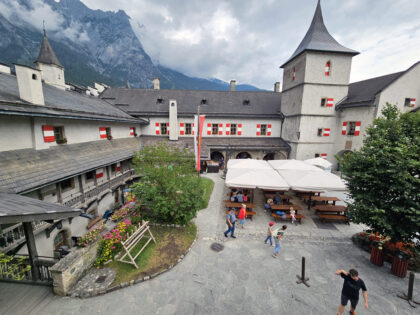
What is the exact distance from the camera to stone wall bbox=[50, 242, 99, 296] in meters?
4.98

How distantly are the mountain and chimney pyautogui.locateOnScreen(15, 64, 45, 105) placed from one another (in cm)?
7430

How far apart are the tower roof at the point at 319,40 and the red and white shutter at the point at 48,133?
20722mm

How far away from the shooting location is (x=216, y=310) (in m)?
4.86

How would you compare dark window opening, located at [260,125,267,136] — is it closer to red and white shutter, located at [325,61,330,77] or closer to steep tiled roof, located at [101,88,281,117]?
steep tiled roof, located at [101,88,281,117]

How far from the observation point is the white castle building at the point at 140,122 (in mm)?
7824

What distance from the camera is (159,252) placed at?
7.09 metres

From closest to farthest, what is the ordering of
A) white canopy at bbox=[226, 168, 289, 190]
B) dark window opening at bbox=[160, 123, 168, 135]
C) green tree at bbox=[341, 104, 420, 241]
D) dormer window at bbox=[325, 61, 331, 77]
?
green tree at bbox=[341, 104, 420, 241] → white canopy at bbox=[226, 168, 289, 190] → dormer window at bbox=[325, 61, 331, 77] → dark window opening at bbox=[160, 123, 168, 135]

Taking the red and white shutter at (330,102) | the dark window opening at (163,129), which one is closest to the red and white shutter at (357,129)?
the red and white shutter at (330,102)

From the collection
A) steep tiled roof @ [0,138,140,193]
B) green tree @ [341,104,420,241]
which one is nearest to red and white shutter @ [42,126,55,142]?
steep tiled roof @ [0,138,140,193]

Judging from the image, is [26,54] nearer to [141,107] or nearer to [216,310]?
[141,107]

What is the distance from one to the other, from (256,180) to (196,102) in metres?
16.3

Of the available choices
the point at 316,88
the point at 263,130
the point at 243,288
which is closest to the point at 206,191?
the point at 243,288

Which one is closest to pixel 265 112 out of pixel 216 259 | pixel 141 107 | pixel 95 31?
pixel 141 107

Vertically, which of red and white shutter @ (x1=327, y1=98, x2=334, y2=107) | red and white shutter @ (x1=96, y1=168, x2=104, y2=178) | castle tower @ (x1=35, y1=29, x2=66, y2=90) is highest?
castle tower @ (x1=35, y1=29, x2=66, y2=90)
